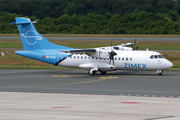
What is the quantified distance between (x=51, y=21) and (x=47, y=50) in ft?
230

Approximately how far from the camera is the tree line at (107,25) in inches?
3787

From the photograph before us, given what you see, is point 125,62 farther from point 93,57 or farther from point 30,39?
point 30,39

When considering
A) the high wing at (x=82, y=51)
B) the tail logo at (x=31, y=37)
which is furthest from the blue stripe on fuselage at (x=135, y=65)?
the tail logo at (x=31, y=37)

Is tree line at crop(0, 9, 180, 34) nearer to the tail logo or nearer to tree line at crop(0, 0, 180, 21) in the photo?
tree line at crop(0, 0, 180, 21)

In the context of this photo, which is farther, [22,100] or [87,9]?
[87,9]

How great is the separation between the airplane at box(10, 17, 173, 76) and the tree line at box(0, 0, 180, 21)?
92.4 metres

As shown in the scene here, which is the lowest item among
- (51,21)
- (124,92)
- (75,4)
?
(124,92)

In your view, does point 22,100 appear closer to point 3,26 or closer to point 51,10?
point 3,26

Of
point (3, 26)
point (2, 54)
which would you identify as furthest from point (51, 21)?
point (2, 54)

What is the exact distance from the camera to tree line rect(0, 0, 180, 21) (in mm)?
134500

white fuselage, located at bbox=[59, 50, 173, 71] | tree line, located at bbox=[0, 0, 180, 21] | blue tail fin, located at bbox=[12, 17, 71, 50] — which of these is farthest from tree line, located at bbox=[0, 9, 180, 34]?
blue tail fin, located at bbox=[12, 17, 71, 50]

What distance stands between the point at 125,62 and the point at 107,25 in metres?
67.8

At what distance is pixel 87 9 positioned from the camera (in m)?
145

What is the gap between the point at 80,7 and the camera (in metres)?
140
